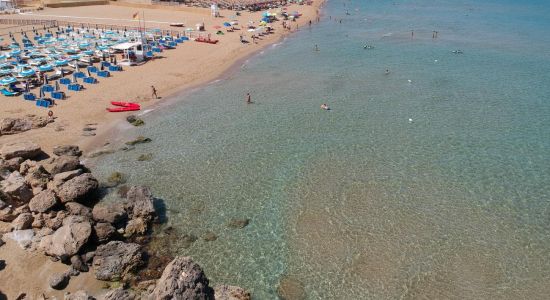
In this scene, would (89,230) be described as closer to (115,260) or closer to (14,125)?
(115,260)

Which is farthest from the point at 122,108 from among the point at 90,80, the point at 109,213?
the point at 109,213

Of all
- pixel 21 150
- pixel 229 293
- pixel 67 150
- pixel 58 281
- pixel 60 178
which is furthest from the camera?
pixel 67 150

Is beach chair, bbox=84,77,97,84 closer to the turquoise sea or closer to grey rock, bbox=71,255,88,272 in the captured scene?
the turquoise sea

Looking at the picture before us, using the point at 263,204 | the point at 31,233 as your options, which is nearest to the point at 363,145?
the point at 263,204

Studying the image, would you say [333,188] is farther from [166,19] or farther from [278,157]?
[166,19]

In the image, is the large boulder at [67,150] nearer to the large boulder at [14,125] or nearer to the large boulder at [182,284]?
the large boulder at [14,125]

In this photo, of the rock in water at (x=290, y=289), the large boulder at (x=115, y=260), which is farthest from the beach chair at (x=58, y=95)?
the rock in water at (x=290, y=289)
